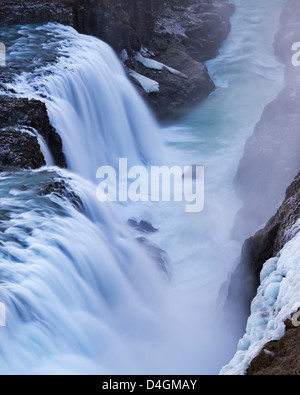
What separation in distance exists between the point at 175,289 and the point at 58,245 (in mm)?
2303

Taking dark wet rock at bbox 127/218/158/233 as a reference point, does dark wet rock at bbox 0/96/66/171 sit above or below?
above

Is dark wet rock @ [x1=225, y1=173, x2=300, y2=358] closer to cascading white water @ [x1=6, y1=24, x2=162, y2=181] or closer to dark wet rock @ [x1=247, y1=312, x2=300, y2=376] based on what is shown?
dark wet rock @ [x1=247, y1=312, x2=300, y2=376]

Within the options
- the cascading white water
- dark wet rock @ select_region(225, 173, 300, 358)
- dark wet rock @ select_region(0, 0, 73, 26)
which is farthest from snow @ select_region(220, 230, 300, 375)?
dark wet rock @ select_region(0, 0, 73, 26)

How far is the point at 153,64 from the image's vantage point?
1428cm

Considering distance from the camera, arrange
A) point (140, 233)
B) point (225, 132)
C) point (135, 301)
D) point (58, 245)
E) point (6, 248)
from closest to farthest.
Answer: point (6, 248)
point (58, 245)
point (135, 301)
point (140, 233)
point (225, 132)

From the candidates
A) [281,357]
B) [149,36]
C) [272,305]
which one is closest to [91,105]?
[149,36]

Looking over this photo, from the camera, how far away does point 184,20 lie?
57.5 feet

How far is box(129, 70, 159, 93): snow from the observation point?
1330cm

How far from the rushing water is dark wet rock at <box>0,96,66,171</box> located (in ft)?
1.14

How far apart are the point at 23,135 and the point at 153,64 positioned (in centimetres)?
710

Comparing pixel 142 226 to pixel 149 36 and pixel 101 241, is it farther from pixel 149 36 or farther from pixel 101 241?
pixel 149 36

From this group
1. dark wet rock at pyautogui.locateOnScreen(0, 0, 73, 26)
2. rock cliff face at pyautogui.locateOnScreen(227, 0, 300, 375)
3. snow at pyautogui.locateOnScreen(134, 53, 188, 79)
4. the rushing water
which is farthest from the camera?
snow at pyautogui.locateOnScreen(134, 53, 188, 79)

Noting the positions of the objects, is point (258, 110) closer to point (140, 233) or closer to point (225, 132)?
point (225, 132)
